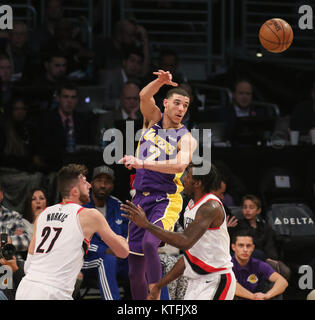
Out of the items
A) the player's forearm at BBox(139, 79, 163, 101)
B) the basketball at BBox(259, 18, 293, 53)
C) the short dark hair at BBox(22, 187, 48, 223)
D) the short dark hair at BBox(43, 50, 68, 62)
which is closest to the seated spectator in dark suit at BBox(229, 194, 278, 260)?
the basketball at BBox(259, 18, 293, 53)

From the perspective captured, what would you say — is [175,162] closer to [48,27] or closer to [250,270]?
[250,270]

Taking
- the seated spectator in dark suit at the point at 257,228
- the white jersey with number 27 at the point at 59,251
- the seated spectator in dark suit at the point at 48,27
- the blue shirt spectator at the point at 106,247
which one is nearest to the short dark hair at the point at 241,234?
the seated spectator in dark suit at the point at 257,228

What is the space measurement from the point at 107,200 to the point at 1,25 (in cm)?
368

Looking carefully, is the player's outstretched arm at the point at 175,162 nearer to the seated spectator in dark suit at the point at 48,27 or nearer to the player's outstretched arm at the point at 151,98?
the player's outstretched arm at the point at 151,98

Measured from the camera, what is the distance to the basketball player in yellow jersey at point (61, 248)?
6066 mm

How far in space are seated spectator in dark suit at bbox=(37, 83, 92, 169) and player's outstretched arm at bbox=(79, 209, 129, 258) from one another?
3665 mm

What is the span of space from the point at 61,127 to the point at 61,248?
434 cm

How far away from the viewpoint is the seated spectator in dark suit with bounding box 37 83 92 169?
984cm

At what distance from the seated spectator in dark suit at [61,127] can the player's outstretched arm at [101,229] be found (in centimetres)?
367

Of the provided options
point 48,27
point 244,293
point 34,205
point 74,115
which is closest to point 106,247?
point 34,205

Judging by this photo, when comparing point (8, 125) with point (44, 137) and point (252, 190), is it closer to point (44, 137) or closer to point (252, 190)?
point (44, 137)

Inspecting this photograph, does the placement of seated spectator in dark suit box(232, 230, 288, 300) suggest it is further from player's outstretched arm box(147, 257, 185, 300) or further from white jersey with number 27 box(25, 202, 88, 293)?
white jersey with number 27 box(25, 202, 88, 293)

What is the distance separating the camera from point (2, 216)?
8.82 metres

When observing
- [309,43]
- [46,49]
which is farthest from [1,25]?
[309,43]
